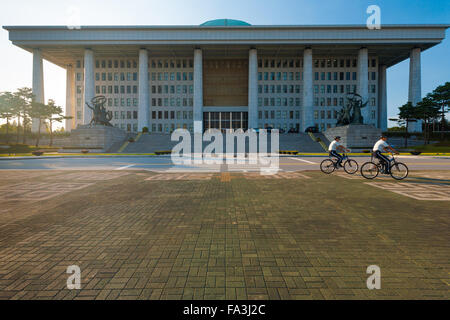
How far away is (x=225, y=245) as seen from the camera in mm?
4352

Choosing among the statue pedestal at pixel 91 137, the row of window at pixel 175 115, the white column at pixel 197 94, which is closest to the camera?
the statue pedestal at pixel 91 137

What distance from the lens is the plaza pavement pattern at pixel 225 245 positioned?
10.1 ft

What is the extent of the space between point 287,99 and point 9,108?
64.8 metres

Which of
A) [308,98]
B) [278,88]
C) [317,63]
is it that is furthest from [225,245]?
[317,63]

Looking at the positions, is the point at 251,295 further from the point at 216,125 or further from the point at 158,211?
the point at 216,125

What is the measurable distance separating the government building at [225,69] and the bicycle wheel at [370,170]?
161 ft

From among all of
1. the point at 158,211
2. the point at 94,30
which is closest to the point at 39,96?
the point at 94,30

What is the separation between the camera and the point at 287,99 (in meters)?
68.8

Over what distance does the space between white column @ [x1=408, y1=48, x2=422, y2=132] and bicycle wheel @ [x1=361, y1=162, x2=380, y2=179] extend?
60.2 m

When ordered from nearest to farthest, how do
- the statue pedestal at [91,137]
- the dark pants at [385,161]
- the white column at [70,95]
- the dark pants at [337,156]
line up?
the dark pants at [385,161], the dark pants at [337,156], the statue pedestal at [91,137], the white column at [70,95]

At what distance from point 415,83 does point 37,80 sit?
91.4 m

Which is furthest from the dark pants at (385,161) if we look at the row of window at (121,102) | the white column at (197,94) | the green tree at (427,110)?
the row of window at (121,102)

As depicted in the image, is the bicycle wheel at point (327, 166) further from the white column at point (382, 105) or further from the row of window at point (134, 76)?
the white column at point (382, 105)

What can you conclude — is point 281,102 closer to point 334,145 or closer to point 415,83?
point 415,83
